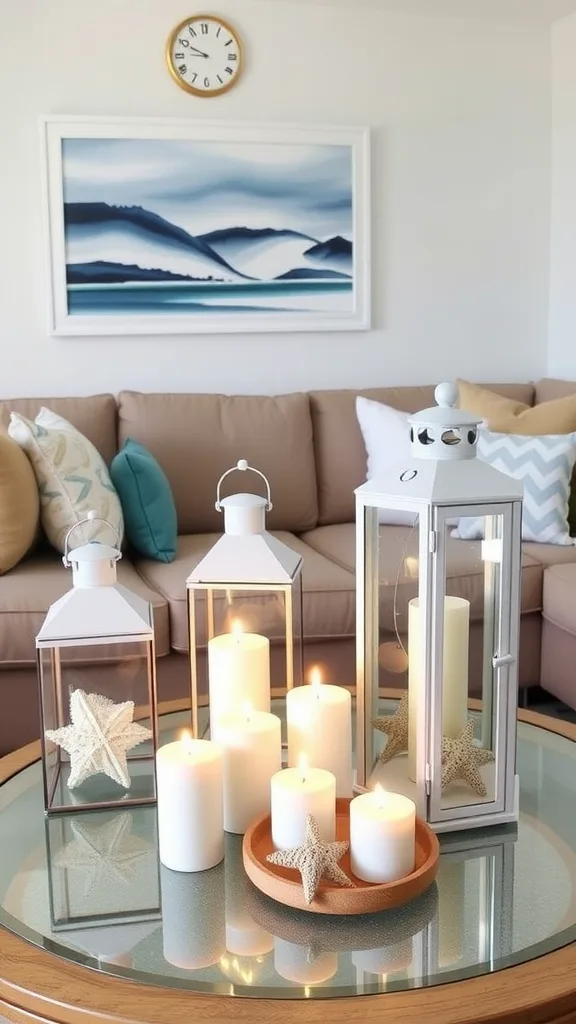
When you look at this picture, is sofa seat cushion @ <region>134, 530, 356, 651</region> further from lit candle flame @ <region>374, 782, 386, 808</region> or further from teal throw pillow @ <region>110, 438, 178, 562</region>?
lit candle flame @ <region>374, 782, 386, 808</region>

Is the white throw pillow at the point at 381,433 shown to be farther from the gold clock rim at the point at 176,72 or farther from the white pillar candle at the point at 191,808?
the white pillar candle at the point at 191,808

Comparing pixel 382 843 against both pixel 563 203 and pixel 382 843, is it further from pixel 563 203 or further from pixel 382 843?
pixel 563 203

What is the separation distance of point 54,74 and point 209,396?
1133 mm

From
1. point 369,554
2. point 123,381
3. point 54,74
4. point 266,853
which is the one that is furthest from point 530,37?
point 266,853

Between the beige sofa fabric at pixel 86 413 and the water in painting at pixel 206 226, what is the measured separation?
1.32 feet

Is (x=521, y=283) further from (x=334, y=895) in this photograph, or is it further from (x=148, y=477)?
(x=334, y=895)

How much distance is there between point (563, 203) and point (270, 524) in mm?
1627

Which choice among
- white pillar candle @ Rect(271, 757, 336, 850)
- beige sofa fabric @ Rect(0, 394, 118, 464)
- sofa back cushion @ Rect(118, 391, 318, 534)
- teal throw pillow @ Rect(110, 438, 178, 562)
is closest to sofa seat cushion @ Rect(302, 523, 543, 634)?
white pillar candle @ Rect(271, 757, 336, 850)

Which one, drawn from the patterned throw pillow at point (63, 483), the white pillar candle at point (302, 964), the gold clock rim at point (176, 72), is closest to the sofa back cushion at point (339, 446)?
the patterned throw pillow at point (63, 483)

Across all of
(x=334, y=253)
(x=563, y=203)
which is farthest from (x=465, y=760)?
(x=563, y=203)

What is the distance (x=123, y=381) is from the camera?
346cm

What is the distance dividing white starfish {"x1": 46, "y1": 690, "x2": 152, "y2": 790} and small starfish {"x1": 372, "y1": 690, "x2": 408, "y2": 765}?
33 cm

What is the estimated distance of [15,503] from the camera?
2.54 metres

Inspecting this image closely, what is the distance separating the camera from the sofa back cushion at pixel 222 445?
3.15 m
